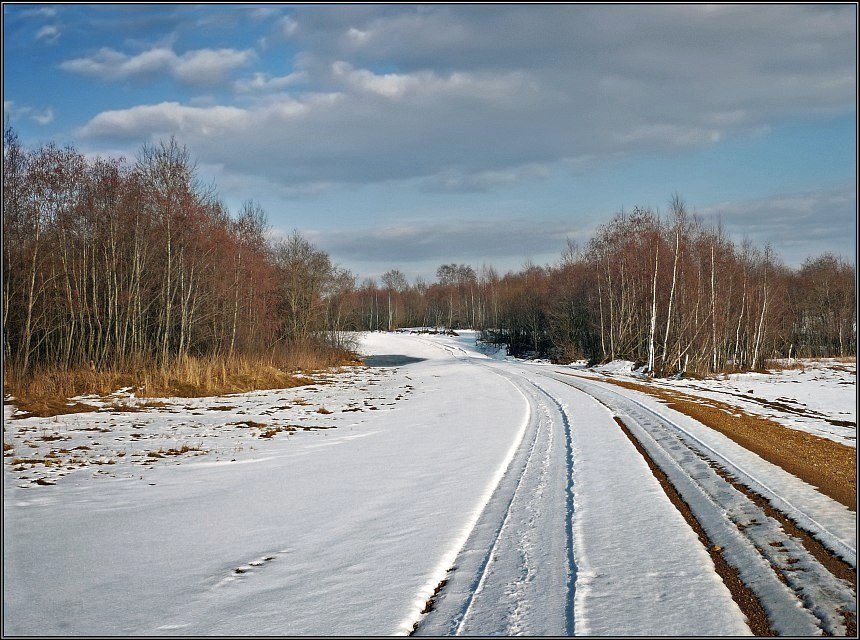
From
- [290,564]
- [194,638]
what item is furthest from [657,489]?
[194,638]

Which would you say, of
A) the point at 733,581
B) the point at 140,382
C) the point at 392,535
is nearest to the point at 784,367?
the point at 140,382

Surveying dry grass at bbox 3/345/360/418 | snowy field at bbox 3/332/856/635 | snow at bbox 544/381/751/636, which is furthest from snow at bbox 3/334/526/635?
dry grass at bbox 3/345/360/418

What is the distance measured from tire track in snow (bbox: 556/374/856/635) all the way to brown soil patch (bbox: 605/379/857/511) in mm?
1157

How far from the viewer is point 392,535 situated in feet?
20.9

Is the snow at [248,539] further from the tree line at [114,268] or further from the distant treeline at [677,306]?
the distant treeline at [677,306]

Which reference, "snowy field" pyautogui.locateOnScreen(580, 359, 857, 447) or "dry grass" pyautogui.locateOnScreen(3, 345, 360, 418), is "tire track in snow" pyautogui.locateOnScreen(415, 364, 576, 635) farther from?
"dry grass" pyautogui.locateOnScreen(3, 345, 360, 418)

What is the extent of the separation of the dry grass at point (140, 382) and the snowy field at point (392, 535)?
2.87 meters

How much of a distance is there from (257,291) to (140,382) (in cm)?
1576

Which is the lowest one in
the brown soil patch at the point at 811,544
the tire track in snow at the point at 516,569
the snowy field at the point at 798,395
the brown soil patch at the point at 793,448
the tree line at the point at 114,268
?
the snowy field at the point at 798,395

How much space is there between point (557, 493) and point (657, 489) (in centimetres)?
147

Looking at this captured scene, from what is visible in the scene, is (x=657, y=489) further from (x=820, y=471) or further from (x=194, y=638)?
(x=194, y=638)

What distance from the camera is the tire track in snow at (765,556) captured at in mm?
4219

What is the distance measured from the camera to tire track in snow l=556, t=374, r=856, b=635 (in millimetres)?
4219

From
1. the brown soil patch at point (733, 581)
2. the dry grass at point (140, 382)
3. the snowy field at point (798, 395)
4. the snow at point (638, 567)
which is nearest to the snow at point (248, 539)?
the snow at point (638, 567)
